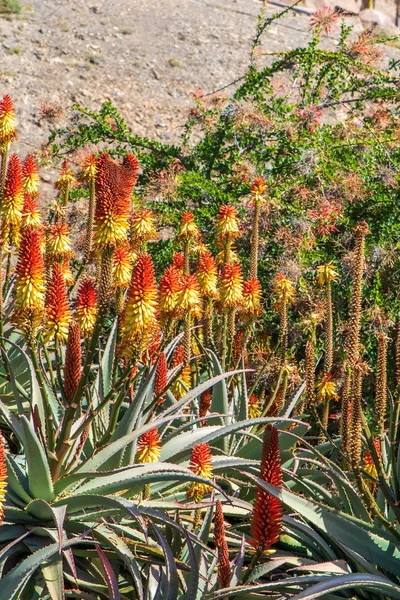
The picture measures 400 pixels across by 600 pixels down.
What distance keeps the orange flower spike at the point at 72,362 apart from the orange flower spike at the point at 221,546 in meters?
0.72

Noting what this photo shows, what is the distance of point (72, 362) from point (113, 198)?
0.62m

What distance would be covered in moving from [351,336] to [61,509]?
1.42 m

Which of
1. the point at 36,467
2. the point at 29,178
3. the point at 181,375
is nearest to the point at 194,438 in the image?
the point at 181,375

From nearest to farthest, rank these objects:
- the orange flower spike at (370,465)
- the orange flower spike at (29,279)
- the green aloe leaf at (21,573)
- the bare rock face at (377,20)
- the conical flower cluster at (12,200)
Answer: the green aloe leaf at (21,573), the orange flower spike at (29,279), the orange flower spike at (370,465), the conical flower cluster at (12,200), the bare rock face at (377,20)

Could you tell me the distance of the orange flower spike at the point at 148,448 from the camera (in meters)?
3.05

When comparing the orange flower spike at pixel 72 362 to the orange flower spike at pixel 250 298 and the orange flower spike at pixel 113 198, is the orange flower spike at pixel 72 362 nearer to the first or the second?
the orange flower spike at pixel 113 198

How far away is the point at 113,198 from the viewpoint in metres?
2.48

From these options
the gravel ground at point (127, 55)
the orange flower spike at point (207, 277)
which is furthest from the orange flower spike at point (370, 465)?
the gravel ground at point (127, 55)

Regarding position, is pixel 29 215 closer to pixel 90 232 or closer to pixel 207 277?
pixel 90 232

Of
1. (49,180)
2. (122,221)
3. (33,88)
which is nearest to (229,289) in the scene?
(122,221)

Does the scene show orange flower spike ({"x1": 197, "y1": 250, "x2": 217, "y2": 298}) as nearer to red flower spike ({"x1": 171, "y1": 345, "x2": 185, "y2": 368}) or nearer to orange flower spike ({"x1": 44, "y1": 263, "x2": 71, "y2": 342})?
red flower spike ({"x1": 171, "y1": 345, "x2": 185, "y2": 368})

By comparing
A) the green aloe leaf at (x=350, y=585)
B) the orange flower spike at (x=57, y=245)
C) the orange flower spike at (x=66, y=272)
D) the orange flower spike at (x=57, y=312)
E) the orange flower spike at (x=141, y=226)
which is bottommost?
the green aloe leaf at (x=350, y=585)

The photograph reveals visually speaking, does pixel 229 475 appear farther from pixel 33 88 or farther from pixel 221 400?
pixel 33 88

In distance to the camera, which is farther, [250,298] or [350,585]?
[250,298]
